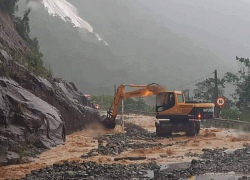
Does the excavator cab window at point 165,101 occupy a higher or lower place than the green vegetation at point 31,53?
lower

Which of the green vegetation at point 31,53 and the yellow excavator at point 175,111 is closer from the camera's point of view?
the yellow excavator at point 175,111

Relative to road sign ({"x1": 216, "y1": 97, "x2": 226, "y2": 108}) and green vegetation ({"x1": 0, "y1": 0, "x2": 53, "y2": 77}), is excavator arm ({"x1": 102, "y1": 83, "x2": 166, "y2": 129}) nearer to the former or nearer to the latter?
green vegetation ({"x1": 0, "y1": 0, "x2": 53, "y2": 77})

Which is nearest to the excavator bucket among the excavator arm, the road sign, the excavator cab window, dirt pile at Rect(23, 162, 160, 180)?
the excavator arm

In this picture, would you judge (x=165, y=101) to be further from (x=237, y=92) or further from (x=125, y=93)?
(x=237, y=92)

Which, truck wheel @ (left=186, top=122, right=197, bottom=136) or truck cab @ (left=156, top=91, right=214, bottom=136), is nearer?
truck cab @ (left=156, top=91, right=214, bottom=136)

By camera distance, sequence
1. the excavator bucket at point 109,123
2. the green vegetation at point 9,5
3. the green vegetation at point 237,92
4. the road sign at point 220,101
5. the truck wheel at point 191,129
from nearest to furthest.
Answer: the truck wheel at point 191,129, the excavator bucket at point 109,123, the green vegetation at point 9,5, the road sign at point 220,101, the green vegetation at point 237,92

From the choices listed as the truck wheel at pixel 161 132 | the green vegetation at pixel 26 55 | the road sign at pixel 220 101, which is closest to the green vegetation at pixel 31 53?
the green vegetation at pixel 26 55

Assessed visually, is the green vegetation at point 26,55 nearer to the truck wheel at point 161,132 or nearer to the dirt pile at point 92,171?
the truck wheel at point 161,132

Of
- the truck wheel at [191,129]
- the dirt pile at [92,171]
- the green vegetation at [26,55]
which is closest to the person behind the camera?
the dirt pile at [92,171]

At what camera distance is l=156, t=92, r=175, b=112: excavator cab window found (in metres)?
29.4

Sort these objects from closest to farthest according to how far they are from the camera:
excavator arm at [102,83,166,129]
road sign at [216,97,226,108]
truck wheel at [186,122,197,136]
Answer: truck wheel at [186,122,197,136]
excavator arm at [102,83,166,129]
road sign at [216,97,226,108]

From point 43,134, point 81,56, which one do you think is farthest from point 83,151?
point 81,56

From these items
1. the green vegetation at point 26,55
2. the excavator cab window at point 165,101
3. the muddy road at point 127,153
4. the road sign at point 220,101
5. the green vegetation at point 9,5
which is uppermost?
the green vegetation at point 9,5

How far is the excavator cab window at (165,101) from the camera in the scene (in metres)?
29.4
